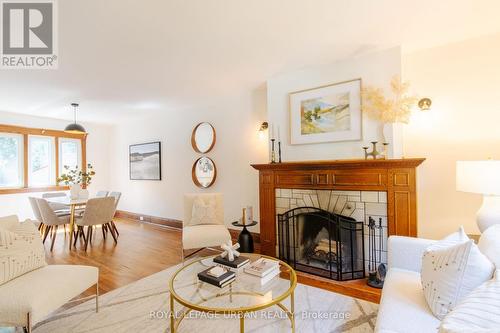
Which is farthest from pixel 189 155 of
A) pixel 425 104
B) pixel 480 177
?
pixel 480 177

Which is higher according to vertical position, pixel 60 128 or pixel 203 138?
pixel 60 128

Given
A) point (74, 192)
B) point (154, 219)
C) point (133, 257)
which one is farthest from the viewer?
point (154, 219)

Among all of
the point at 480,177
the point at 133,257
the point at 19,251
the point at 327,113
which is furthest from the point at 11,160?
the point at 480,177

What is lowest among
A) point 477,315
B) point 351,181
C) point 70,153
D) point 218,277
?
point 218,277

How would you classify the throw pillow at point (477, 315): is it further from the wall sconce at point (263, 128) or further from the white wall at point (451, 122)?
the wall sconce at point (263, 128)

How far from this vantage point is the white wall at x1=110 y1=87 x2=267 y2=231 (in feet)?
12.7

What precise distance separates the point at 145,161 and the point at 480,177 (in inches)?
214

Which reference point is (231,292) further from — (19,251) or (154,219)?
(154,219)

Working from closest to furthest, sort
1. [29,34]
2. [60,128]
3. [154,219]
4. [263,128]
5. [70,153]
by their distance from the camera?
[29,34]
[263,128]
[154,219]
[60,128]
[70,153]

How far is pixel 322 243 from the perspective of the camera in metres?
2.83

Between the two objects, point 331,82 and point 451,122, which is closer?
point 451,122

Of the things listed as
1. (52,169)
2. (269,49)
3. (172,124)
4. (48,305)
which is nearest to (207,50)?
(269,49)

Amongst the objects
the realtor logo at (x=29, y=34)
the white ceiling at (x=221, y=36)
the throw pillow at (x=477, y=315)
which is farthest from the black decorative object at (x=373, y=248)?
the realtor logo at (x=29, y=34)

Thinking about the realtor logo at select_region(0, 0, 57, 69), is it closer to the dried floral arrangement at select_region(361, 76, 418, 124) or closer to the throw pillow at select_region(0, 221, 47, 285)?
the throw pillow at select_region(0, 221, 47, 285)
